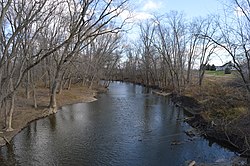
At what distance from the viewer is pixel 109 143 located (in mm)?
16703

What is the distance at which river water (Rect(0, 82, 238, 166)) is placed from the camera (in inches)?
551

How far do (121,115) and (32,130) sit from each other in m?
8.30

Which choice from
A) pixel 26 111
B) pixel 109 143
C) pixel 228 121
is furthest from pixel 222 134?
pixel 26 111

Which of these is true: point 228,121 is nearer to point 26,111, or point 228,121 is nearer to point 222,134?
point 222,134

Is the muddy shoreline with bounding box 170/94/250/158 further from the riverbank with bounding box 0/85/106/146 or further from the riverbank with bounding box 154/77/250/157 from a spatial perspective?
the riverbank with bounding box 0/85/106/146

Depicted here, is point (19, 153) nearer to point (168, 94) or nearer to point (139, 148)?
point (139, 148)

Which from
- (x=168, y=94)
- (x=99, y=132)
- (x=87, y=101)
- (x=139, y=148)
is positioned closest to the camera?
(x=139, y=148)

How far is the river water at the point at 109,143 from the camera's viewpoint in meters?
14.0

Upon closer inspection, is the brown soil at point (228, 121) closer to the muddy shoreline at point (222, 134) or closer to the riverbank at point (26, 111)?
the muddy shoreline at point (222, 134)

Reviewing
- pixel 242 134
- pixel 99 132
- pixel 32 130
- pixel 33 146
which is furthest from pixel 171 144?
pixel 32 130

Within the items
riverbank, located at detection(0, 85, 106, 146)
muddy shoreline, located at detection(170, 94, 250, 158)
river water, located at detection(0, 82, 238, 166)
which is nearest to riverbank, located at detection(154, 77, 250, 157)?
muddy shoreline, located at detection(170, 94, 250, 158)

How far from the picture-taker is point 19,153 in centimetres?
1472

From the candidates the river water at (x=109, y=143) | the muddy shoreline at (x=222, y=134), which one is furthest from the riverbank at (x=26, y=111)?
the muddy shoreline at (x=222, y=134)

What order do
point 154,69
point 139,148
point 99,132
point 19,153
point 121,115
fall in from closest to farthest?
point 19,153
point 139,148
point 99,132
point 121,115
point 154,69
